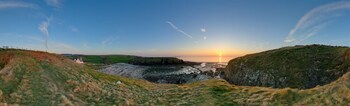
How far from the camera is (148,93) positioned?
26094 millimetres

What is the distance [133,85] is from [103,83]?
10.2 ft

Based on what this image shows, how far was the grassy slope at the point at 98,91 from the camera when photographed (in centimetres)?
1994

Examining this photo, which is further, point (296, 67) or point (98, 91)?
point (296, 67)

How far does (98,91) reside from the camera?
23594 mm

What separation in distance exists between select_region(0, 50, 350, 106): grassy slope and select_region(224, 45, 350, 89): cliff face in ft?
70.4

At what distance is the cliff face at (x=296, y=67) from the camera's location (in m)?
42.8

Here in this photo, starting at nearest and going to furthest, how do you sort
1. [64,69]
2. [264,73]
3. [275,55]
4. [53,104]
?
1. [53,104]
2. [64,69]
3. [264,73]
4. [275,55]

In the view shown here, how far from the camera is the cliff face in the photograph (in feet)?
140

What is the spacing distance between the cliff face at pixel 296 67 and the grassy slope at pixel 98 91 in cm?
2146

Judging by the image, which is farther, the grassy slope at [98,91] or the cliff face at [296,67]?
the cliff face at [296,67]

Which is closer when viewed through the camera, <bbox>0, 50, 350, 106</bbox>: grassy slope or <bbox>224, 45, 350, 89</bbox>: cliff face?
<bbox>0, 50, 350, 106</bbox>: grassy slope

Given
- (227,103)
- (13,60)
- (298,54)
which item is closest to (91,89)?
(13,60)

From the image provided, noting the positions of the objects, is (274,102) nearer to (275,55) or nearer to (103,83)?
(103,83)

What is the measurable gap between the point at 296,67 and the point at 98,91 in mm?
33311
